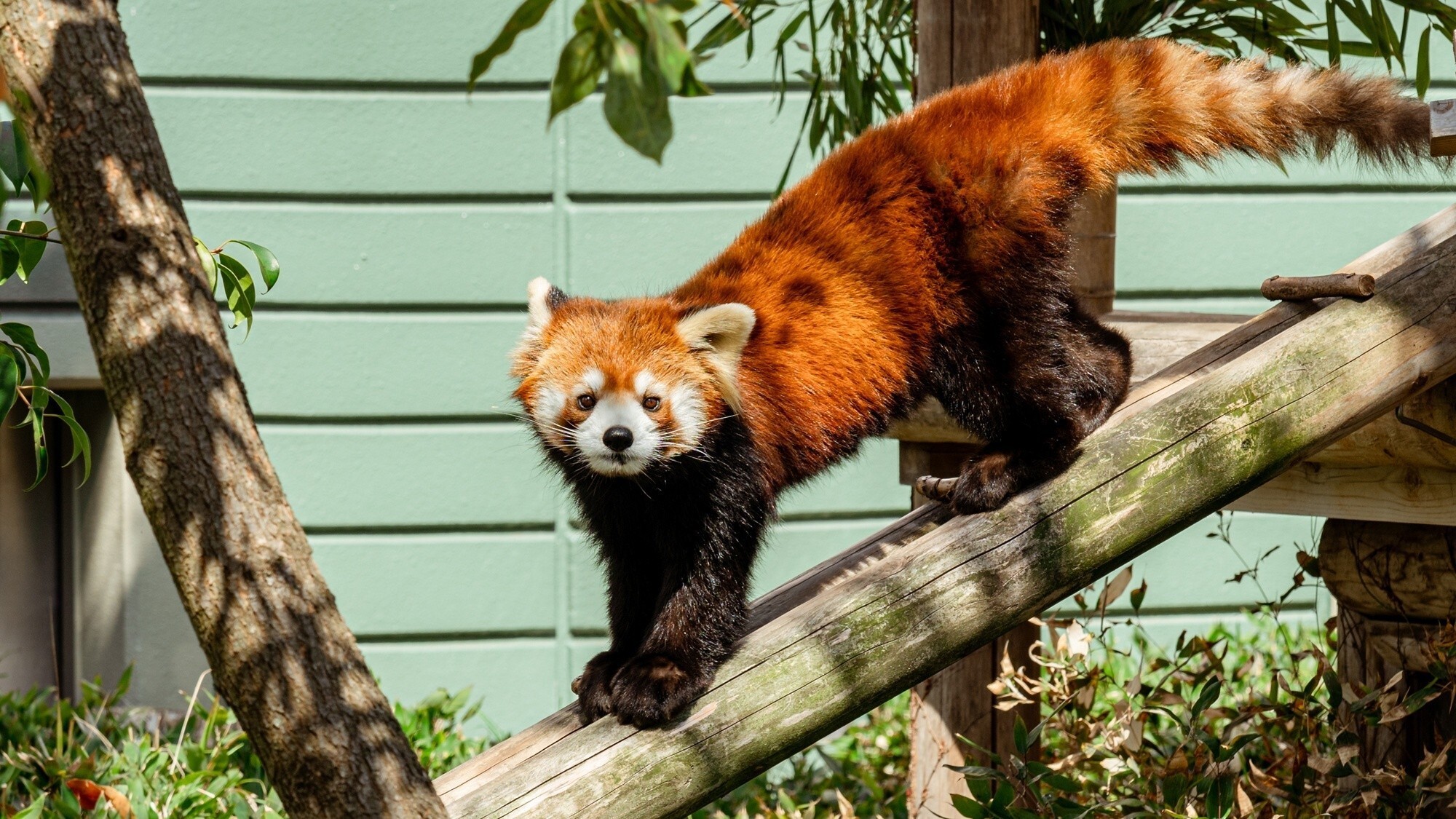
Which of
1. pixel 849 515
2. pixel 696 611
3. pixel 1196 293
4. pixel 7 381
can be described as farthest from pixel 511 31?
pixel 1196 293

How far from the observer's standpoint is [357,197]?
15.8ft

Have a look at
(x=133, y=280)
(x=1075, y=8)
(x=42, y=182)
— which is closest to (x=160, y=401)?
(x=133, y=280)

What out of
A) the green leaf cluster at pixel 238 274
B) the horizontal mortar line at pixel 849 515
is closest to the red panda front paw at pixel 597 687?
the green leaf cluster at pixel 238 274

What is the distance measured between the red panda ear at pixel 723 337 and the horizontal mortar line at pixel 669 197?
2318 millimetres

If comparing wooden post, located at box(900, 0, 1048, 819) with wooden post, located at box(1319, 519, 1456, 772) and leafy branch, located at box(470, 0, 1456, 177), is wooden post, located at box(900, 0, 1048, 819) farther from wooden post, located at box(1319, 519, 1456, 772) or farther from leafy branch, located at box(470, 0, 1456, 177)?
wooden post, located at box(1319, 519, 1456, 772)

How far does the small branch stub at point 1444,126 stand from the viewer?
2609 mm

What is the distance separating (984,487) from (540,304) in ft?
3.53

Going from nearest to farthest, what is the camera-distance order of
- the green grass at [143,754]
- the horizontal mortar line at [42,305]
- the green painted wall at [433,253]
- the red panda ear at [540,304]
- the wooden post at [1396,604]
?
the red panda ear at [540,304] < the wooden post at [1396,604] < the green grass at [143,754] < the horizontal mortar line at [42,305] < the green painted wall at [433,253]

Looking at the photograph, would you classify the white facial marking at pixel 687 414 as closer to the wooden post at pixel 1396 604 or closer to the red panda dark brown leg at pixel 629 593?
the red panda dark brown leg at pixel 629 593

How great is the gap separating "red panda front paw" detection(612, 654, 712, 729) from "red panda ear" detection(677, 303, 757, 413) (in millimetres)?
560

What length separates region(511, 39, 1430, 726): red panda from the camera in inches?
105

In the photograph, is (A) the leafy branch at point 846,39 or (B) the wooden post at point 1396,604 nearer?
(A) the leafy branch at point 846,39

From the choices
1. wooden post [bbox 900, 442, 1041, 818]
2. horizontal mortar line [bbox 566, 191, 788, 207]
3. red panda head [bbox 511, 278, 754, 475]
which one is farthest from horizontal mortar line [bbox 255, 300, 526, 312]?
red panda head [bbox 511, 278, 754, 475]

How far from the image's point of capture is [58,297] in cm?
464
